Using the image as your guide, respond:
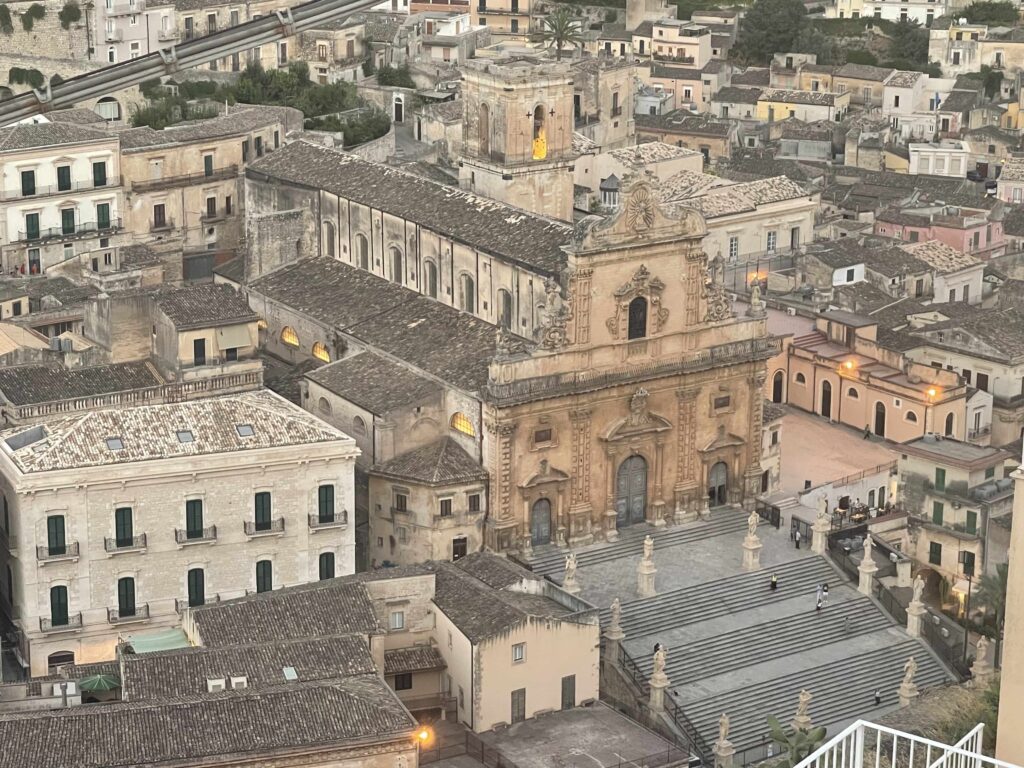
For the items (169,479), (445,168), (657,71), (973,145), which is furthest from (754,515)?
(657,71)

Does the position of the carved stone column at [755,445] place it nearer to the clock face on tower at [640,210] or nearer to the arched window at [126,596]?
the clock face on tower at [640,210]

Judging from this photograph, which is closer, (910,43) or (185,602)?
(185,602)

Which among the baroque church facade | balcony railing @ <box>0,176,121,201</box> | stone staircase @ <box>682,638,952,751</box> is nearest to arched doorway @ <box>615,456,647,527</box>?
the baroque church facade

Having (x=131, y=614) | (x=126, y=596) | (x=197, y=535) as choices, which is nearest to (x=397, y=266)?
(x=197, y=535)

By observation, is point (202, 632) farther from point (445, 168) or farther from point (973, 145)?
point (973, 145)

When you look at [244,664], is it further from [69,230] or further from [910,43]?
[910,43]

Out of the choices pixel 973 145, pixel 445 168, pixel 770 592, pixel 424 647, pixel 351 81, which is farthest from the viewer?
pixel 973 145
